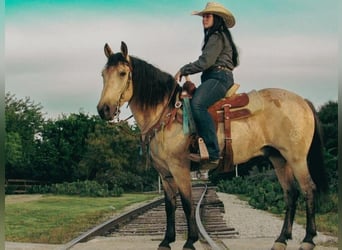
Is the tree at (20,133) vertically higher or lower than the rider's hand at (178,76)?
lower

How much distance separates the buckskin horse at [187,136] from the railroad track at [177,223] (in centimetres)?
90

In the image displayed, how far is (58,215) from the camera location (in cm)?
743

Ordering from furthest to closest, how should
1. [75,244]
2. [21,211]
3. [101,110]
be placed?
1. [21,211]
2. [75,244]
3. [101,110]

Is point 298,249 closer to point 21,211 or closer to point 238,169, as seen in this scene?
point 238,169

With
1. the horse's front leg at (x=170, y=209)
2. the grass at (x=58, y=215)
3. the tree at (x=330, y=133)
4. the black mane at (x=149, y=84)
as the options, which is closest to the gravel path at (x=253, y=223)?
the tree at (x=330, y=133)

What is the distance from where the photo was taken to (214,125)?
566 cm

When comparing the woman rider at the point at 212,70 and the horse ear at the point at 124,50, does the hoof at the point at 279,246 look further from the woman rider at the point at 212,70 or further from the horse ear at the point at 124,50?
the horse ear at the point at 124,50

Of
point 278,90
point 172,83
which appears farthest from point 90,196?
point 278,90

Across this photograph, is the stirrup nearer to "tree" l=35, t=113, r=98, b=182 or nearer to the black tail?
the black tail

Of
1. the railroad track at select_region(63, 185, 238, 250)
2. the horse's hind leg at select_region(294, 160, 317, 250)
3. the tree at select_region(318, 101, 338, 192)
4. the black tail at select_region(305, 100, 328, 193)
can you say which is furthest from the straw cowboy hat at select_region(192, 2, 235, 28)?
the railroad track at select_region(63, 185, 238, 250)

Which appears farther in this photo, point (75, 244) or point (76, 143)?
point (76, 143)

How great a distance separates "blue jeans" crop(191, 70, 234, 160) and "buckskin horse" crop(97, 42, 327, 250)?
0.21 metres

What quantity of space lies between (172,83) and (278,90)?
116 centimetres

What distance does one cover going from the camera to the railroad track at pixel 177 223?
671cm
